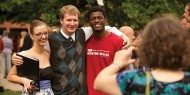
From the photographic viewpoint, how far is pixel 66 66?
220 inches

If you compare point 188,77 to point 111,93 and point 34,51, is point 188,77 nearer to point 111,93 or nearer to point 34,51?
point 111,93

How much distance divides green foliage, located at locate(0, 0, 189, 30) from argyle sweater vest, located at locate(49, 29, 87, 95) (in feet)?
34.9

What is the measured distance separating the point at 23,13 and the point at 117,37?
12862mm

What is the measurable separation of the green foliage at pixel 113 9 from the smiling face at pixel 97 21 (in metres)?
10.4

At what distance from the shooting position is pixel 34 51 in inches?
218

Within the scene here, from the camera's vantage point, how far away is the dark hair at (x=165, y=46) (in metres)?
3.06

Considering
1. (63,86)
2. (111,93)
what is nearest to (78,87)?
(63,86)

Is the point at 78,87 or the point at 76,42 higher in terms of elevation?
the point at 76,42

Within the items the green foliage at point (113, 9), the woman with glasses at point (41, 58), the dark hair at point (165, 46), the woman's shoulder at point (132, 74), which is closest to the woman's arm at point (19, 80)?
the woman with glasses at point (41, 58)

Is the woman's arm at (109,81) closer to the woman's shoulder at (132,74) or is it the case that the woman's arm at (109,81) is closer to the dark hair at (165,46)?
the woman's shoulder at (132,74)

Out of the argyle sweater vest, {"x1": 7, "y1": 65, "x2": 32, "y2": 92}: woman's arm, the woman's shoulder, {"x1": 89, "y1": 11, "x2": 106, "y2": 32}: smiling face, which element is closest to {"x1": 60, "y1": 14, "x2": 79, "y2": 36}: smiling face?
the argyle sweater vest

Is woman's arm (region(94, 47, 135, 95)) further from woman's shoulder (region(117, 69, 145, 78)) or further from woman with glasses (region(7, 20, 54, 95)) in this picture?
woman with glasses (region(7, 20, 54, 95))

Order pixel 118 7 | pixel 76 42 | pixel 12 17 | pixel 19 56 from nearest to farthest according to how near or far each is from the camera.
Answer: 1. pixel 19 56
2. pixel 76 42
3. pixel 118 7
4. pixel 12 17

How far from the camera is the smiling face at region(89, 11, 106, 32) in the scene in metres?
5.85
